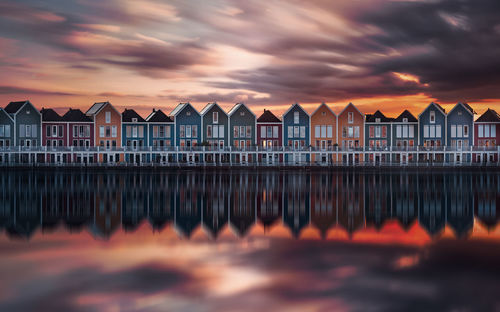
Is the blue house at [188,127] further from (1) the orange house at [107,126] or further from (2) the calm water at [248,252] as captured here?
(2) the calm water at [248,252]

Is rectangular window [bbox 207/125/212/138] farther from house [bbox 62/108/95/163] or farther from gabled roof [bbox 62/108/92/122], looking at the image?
gabled roof [bbox 62/108/92/122]

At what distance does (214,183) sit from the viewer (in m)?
53.9

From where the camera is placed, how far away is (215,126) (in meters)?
81.4

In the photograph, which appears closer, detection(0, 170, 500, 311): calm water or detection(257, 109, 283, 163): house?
detection(0, 170, 500, 311): calm water

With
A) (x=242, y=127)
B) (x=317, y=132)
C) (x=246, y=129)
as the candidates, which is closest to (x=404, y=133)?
(x=317, y=132)

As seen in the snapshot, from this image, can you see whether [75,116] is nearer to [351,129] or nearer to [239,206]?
[351,129]

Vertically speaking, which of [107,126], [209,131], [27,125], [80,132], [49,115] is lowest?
[209,131]

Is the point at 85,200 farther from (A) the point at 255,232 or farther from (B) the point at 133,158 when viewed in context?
(B) the point at 133,158

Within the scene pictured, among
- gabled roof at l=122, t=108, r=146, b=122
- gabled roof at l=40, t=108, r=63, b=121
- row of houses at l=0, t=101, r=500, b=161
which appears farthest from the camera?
gabled roof at l=122, t=108, r=146, b=122

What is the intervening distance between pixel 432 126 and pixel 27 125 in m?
66.0

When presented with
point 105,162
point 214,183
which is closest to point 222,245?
point 214,183

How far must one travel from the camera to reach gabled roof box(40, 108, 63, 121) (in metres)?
80.8

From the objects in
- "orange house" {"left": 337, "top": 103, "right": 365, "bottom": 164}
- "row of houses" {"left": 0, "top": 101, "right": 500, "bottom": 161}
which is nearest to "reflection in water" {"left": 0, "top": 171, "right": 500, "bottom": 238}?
"row of houses" {"left": 0, "top": 101, "right": 500, "bottom": 161}

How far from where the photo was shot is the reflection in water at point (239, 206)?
94.6ft
